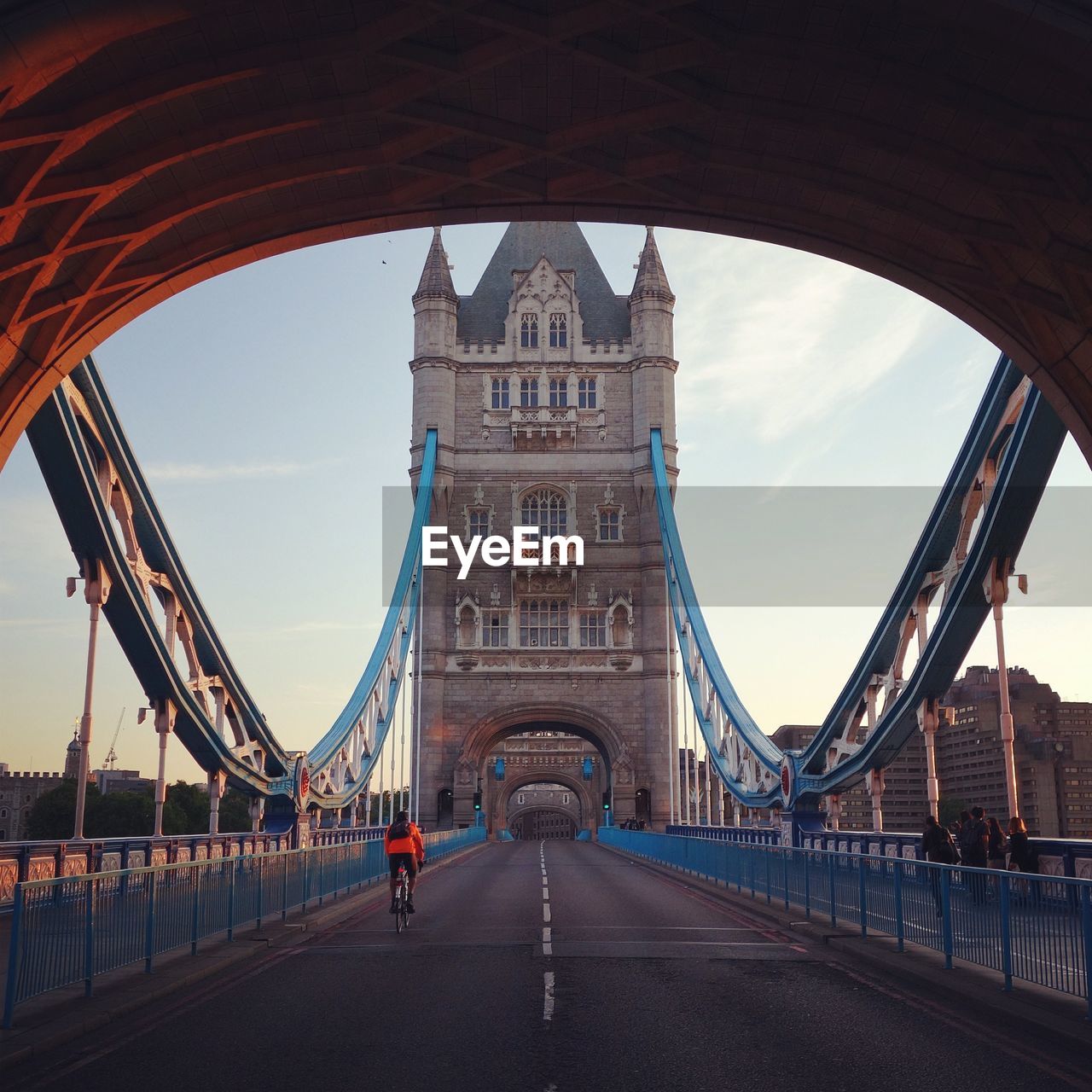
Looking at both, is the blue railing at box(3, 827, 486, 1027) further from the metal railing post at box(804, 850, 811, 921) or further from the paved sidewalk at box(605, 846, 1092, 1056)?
the metal railing post at box(804, 850, 811, 921)

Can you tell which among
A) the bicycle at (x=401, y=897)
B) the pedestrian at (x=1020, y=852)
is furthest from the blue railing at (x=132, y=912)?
the pedestrian at (x=1020, y=852)

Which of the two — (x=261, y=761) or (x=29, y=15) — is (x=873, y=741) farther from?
(x=29, y=15)

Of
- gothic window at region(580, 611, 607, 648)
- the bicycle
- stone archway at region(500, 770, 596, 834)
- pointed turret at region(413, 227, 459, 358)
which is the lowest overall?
the bicycle

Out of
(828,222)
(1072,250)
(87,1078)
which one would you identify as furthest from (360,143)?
(87,1078)

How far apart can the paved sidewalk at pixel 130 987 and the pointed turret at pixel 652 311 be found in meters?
54.7

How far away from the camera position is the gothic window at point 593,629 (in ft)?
216

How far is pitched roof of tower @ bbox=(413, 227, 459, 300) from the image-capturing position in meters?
70.1

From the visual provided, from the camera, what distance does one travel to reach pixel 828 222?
1608 centimetres

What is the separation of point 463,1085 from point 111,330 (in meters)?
11.4

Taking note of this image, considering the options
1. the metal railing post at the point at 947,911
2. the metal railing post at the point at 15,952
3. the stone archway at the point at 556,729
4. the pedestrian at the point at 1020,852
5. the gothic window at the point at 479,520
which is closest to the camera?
the metal railing post at the point at 15,952

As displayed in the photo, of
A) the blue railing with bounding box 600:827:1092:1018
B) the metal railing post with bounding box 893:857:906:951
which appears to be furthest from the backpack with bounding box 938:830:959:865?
the metal railing post with bounding box 893:857:906:951

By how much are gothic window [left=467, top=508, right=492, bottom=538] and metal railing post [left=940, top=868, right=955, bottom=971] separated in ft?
180

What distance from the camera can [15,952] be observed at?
9.40 meters

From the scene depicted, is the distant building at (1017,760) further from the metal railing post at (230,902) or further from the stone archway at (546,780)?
the metal railing post at (230,902)
